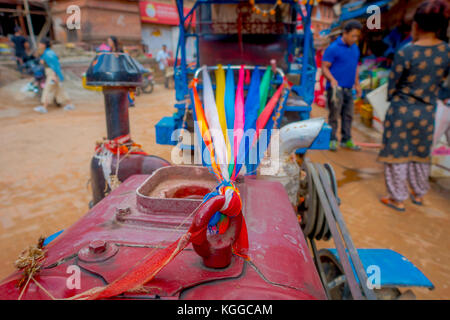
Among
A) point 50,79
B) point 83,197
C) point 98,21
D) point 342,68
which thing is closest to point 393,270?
point 83,197

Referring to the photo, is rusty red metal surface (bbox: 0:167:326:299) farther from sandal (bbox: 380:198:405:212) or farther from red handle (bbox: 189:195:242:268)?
sandal (bbox: 380:198:405:212)

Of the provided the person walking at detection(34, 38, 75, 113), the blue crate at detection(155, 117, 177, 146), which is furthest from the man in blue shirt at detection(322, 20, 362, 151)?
the person walking at detection(34, 38, 75, 113)

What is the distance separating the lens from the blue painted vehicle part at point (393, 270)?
5.07 feet

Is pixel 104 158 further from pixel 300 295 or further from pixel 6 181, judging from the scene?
pixel 6 181

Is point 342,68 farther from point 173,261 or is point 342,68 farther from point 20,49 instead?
point 20,49

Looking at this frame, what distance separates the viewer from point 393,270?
162 centimetres

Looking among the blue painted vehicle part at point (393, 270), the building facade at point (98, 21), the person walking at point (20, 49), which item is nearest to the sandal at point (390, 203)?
the blue painted vehicle part at point (393, 270)

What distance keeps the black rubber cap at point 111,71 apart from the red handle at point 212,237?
144 centimetres

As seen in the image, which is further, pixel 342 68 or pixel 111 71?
pixel 342 68

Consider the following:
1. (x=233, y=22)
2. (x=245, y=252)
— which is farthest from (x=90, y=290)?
(x=233, y=22)

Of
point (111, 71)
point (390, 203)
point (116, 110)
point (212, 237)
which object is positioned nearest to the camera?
point (212, 237)

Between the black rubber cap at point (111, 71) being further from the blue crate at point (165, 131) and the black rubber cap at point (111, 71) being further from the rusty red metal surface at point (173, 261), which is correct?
the blue crate at point (165, 131)

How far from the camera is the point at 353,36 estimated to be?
434 cm

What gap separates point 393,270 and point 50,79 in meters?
9.16
